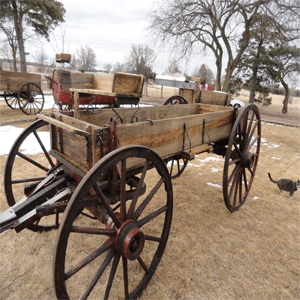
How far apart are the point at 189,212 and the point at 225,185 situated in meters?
0.79

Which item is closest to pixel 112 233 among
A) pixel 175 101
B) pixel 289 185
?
pixel 175 101

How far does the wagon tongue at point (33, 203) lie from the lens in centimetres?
161

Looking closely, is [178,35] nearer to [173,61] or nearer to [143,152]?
[173,61]

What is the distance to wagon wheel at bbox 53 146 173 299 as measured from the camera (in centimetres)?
127

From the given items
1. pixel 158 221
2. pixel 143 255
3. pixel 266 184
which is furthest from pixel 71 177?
pixel 266 184

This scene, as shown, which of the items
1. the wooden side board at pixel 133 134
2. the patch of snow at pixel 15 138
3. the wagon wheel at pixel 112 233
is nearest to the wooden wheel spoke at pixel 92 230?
the wagon wheel at pixel 112 233

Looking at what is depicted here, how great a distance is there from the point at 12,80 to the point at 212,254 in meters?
8.89

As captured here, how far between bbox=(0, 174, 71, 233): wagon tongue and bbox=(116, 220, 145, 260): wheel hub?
1.89 ft

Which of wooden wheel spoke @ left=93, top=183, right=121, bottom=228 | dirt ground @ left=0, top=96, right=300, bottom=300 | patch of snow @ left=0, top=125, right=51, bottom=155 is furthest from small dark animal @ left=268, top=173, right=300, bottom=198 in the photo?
patch of snow @ left=0, top=125, right=51, bottom=155

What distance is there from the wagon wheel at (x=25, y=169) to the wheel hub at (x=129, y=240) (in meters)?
1.14

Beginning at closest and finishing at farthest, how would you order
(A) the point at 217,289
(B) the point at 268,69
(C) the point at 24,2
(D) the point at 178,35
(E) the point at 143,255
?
1. (A) the point at 217,289
2. (E) the point at 143,255
3. (C) the point at 24,2
4. (D) the point at 178,35
5. (B) the point at 268,69

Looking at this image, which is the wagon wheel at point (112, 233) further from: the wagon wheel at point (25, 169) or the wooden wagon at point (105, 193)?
the wagon wheel at point (25, 169)

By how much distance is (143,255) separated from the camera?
92.4 inches

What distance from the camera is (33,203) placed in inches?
70.8
